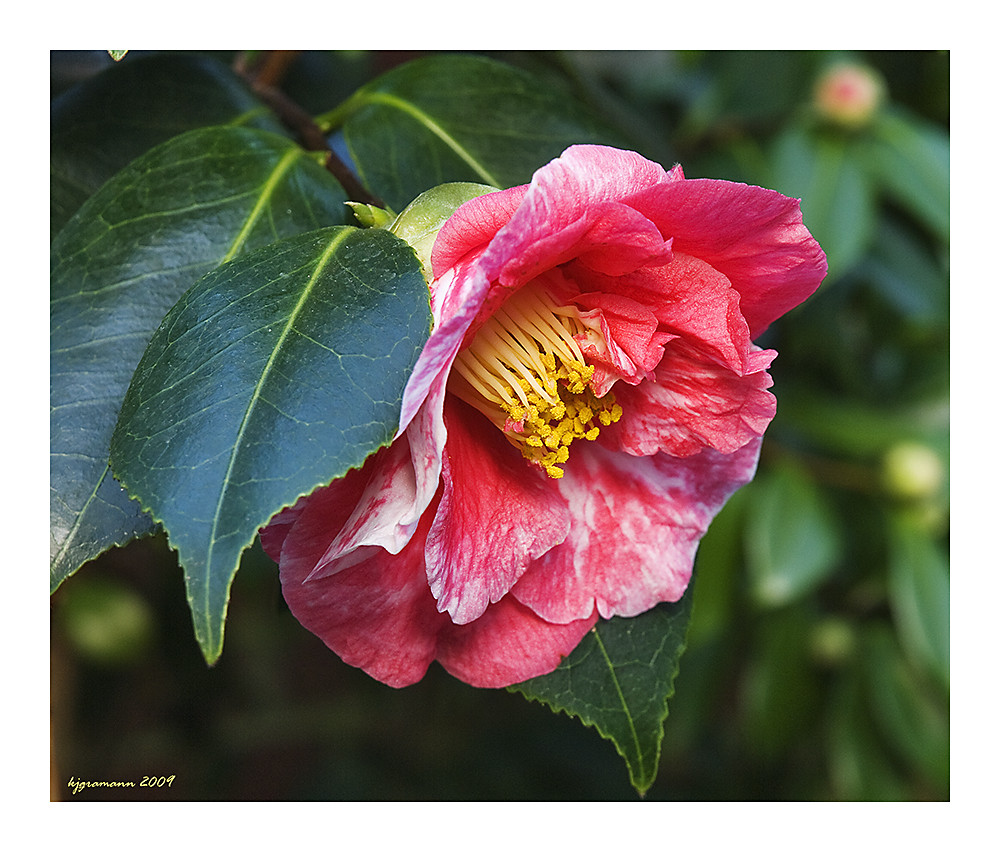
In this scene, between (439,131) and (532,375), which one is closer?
(532,375)

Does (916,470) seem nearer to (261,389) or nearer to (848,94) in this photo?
(848,94)

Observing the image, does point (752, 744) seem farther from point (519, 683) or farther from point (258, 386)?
point (258, 386)

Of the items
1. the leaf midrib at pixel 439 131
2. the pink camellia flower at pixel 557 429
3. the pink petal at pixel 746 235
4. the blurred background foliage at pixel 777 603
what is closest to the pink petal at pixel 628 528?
the pink camellia flower at pixel 557 429

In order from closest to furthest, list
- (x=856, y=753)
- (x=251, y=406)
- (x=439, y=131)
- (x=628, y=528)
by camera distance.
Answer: (x=251, y=406) → (x=628, y=528) → (x=439, y=131) → (x=856, y=753)

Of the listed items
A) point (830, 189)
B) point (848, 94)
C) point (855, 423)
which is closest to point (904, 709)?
point (855, 423)

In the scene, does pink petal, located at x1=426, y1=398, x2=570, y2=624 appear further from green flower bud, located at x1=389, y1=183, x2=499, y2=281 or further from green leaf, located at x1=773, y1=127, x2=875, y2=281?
green leaf, located at x1=773, y1=127, x2=875, y2=281

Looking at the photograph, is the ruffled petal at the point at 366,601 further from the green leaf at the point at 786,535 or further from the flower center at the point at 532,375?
the green leaf at the point at 786,535
